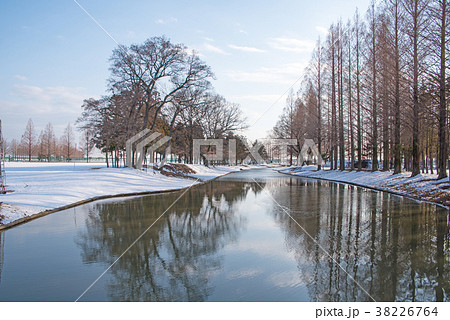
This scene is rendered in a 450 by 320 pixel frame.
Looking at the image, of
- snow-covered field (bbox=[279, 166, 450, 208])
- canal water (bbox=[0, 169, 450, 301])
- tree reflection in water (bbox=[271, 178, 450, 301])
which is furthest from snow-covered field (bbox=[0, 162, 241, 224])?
snow-covered field (bbox=[279, 166, 450, 208])

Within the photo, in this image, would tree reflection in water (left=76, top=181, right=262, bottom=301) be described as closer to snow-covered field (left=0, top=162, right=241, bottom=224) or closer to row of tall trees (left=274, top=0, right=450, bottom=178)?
snow-covered field (left=0, top=162, right=241, bottom=224)

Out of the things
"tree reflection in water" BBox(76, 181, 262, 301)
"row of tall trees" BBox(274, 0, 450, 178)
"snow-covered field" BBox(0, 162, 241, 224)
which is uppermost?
"row of tall trees" BBox(274, 0, 450, 178)

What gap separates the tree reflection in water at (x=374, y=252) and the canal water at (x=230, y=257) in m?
0.02

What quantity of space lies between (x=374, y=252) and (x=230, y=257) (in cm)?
290

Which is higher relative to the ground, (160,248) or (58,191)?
(58,191)

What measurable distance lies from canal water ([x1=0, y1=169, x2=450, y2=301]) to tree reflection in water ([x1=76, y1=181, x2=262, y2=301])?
0.02 metres

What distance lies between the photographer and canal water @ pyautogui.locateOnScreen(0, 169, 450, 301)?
461 cm

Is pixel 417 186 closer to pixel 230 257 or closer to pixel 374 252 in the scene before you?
pixel 374 252

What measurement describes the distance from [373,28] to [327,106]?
14.8 metres

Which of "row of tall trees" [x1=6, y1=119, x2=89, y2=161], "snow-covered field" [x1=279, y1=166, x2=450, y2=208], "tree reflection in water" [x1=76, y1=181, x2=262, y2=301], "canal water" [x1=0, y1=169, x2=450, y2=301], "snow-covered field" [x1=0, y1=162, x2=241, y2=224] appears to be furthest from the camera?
"row of tall trees" [x1=6, y1=119, x2=89, y2=161]

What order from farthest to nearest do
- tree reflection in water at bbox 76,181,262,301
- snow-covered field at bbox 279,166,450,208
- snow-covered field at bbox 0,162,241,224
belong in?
snow-covered field at bbox 279,166,450,208, snow-covered field at bbox 0,162,241,224, tree reflection in water at bbox 76,181,262,301

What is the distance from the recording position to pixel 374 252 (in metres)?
6.50

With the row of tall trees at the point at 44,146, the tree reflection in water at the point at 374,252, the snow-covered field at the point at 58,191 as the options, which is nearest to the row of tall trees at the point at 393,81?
the tree reflection in water at the point at 374,252

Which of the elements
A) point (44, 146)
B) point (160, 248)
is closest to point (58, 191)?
point (160, 248)
